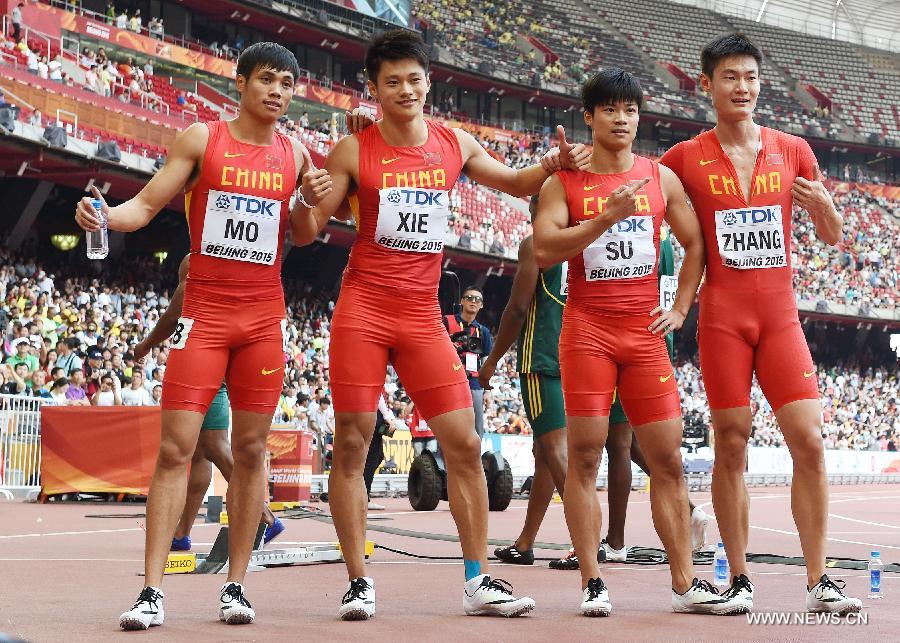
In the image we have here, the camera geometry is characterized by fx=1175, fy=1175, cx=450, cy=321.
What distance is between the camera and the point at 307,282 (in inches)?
1422

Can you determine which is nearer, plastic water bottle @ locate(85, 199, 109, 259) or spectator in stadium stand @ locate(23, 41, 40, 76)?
plastic water bottle @ locate(85, 199, 109, 259)

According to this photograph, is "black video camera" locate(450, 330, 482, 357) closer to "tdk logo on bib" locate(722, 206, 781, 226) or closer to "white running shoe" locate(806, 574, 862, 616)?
"tdk logo on bib" locate(722, 206, 781, 226)

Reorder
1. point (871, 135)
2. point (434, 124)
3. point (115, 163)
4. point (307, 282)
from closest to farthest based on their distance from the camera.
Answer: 1. point (434, 124)
2. point (115, 163)
3. point (307, 282)
4. point (871, 135)

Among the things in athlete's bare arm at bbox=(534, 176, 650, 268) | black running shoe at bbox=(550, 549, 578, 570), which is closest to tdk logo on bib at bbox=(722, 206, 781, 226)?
athlete's bare arm at bbox=(534, 176, 650, 268)

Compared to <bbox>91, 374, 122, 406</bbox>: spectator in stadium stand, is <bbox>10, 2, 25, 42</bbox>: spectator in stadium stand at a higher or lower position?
higher

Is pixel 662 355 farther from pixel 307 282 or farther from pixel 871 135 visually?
pixel 871 135

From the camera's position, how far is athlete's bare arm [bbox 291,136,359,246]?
17.5 feet

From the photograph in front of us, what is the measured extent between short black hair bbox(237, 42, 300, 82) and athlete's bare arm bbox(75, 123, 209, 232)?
338 mm

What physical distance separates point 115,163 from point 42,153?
1.82 m

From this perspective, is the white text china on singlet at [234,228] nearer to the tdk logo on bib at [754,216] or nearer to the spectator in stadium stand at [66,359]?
the tdk logo on bib at [754,216]

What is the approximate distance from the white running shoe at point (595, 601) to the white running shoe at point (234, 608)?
56.4 inches

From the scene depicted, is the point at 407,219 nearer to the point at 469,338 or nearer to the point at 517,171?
the point at 517,171

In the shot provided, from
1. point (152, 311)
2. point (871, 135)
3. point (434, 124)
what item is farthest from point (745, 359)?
point (871, 135)

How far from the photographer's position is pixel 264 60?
541 centimetres
